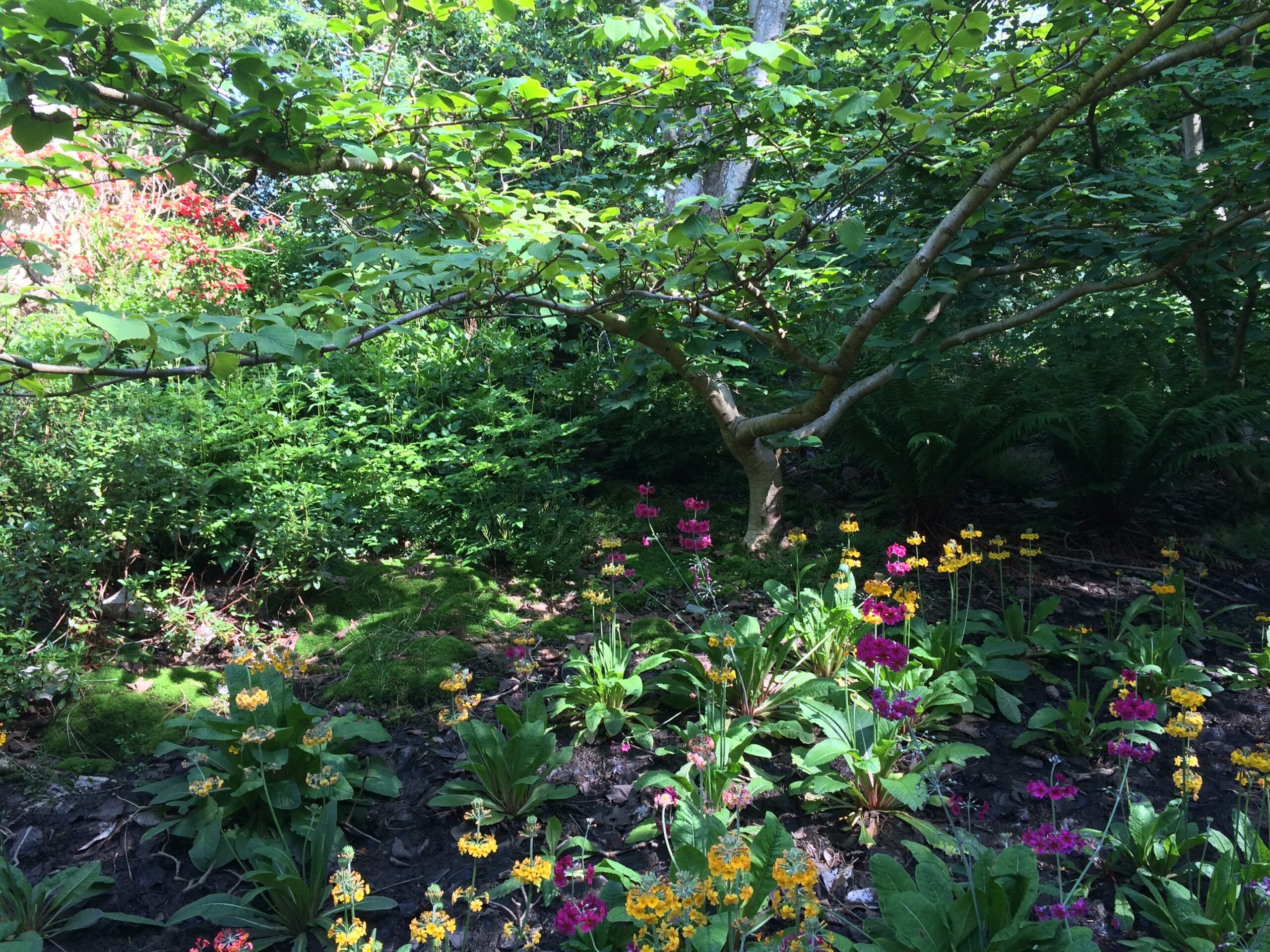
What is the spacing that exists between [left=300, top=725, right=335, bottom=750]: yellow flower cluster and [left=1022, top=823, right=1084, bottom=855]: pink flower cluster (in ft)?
5.80

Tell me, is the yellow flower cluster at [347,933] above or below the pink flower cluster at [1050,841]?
above

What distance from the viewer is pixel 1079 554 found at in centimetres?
450

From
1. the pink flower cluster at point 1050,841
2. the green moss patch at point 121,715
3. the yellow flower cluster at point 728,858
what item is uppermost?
the yellow flower cluster at point 728,858

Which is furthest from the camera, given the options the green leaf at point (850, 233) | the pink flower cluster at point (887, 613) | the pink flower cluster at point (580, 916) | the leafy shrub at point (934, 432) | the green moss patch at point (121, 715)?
the leafy shrub at point (934, 432)

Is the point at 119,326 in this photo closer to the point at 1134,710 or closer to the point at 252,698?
the point at 252,698

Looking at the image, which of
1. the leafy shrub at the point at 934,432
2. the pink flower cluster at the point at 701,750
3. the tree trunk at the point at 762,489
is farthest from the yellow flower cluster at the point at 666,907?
the leafy shrub at the point at 934,432

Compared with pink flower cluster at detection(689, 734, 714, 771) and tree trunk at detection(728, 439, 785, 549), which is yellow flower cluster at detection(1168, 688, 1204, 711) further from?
tree trunk at detection(728, 439, 785, 549)

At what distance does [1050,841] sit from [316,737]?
1829 millimetres

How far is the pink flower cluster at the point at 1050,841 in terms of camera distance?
1.78m

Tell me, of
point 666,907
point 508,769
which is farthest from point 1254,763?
point 508,769

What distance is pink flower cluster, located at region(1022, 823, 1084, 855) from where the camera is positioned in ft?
5.84

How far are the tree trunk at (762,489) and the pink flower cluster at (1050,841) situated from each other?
260 centimetres

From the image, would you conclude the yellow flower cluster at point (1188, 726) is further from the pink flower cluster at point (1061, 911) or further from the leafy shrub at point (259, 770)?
the leafy shrub at point (259, 770)

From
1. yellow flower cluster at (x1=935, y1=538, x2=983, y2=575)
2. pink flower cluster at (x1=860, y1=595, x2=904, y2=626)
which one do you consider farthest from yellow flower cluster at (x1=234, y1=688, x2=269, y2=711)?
yellow flower cluster at (x1=935, y1=538, x2=983, y2=575)
